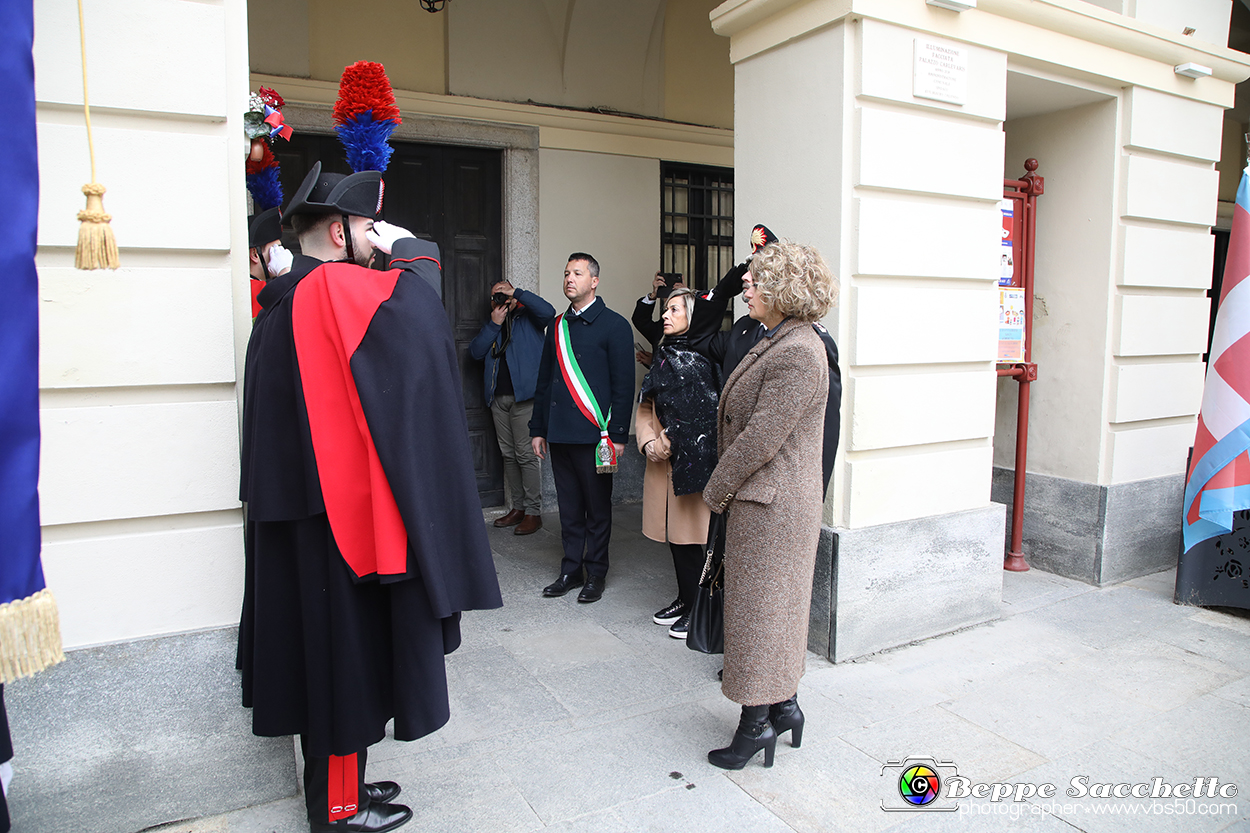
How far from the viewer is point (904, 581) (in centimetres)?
416

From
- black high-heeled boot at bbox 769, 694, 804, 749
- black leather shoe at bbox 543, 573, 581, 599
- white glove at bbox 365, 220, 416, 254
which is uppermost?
white glove at bbox 365, 220, 416, 254

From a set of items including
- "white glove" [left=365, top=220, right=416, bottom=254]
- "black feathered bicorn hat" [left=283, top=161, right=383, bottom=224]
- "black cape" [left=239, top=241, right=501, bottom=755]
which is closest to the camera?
"black cape" [left=239, top=241, right=501, bottom=755]

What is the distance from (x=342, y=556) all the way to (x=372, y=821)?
0.95 metres

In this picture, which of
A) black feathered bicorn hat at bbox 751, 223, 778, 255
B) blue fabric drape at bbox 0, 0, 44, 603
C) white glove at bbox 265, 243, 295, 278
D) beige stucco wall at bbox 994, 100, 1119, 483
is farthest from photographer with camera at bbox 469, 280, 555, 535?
blue fabric drape at bbox 0, 0, 44, 603

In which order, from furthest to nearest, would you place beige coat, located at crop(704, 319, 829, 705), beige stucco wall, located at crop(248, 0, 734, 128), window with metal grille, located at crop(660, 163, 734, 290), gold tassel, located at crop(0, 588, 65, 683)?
1. window with metal grille, located at crop(660, 163, 734, 290)
2. beige stucco wall, located at crop(248, 0, 734, 128)
3. beige coat, located at crop(704, 319, 829, 705)
4. gold tassel, located at crop(0, 588, 65, 683)

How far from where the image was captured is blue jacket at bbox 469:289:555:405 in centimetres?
609

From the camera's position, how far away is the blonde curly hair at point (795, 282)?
2873 mm

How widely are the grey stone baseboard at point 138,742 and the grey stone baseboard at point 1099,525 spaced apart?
15.3ft

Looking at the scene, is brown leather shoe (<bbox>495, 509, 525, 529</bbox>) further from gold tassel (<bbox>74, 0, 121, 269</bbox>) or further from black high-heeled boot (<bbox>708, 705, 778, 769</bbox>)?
gold tassel (<bbox>74, 0, 121, 269</bbox>)

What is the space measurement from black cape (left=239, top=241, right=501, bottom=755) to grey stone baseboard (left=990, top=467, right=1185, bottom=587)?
4.30 m

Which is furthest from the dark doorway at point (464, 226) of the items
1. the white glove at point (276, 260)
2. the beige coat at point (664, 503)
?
the white glove at point (276, 260)

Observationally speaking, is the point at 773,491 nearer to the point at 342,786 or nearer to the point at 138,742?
the point at 342,786

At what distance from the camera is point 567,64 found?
6539 millimetres

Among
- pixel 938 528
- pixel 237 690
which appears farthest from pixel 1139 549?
pixel 237 690
